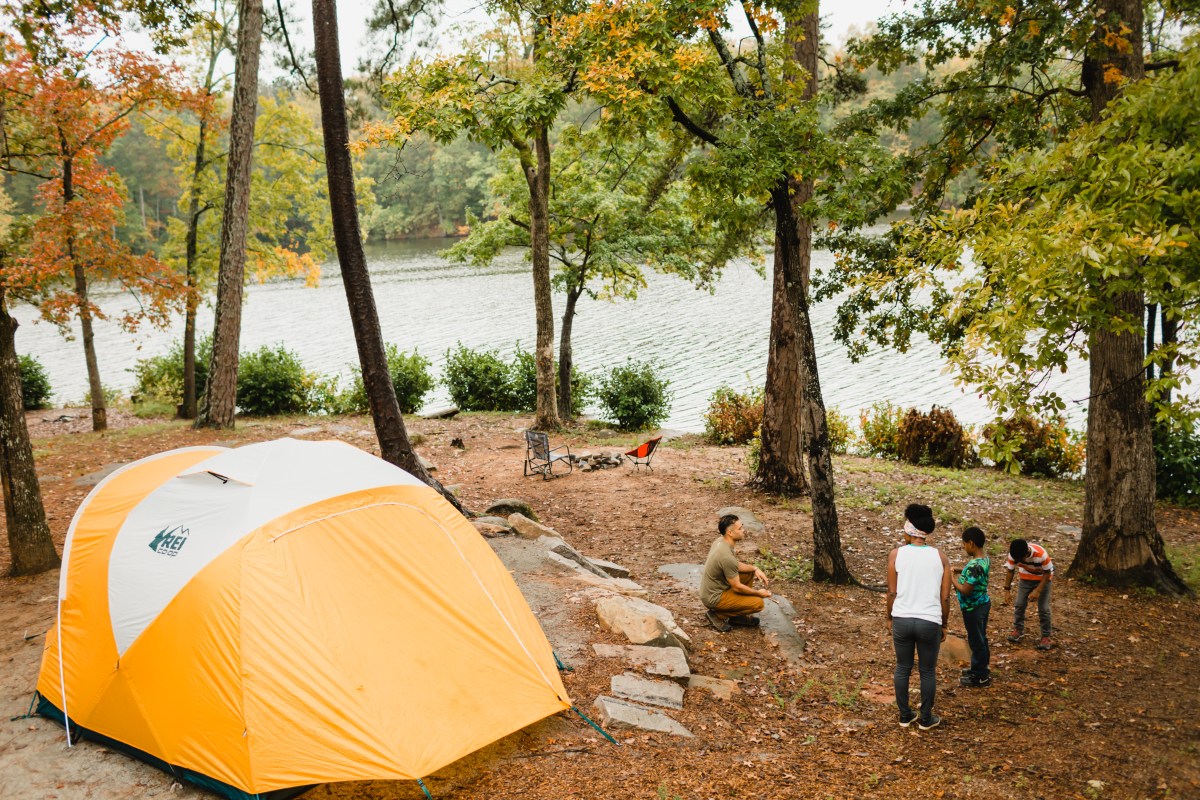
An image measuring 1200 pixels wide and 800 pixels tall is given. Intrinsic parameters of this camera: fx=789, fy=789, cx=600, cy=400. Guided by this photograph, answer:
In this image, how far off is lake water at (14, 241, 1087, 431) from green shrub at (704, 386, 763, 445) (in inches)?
43.1

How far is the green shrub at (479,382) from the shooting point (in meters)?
21.5

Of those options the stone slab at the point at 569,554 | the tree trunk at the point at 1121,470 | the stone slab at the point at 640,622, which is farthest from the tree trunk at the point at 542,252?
the stone slab at the point at 640,622

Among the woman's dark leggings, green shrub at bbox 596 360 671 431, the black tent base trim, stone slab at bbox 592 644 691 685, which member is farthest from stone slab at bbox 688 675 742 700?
green shrub at bbox 596 360 671 431

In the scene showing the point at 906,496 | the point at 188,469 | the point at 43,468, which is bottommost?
the point at 906,496

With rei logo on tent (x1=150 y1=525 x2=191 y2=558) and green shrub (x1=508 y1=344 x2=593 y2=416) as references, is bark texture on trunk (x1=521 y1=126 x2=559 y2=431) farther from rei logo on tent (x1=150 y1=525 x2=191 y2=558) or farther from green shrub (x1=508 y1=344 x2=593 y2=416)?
rei logo on tent (x1=150 y1=525 x2=191 y2=558)

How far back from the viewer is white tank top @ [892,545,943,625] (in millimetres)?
5281

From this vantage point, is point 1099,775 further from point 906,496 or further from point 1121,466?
point 906,496

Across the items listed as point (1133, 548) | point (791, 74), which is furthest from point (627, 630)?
point (791, 74)

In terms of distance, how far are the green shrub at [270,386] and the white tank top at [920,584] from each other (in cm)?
1739

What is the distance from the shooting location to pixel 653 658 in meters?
6.14

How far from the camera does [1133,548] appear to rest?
28.8 ft

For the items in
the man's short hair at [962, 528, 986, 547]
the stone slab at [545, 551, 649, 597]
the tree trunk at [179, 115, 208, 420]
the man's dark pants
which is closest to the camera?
the man's short hair at [962, 528, 986, 547]

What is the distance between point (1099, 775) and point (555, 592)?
4323 mm

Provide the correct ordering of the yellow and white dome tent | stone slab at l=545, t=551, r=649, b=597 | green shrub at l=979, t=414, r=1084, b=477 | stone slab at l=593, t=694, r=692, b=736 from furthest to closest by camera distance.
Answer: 1. green shrub at l=979, t=414, r=1084, b=477
2. stone slab at l=545, t=551, r=649, b=597
3. stone slab at l=593, t=694, r=692, b=736
4. the yellow and white dome tent
